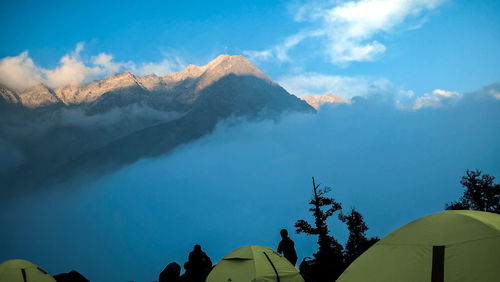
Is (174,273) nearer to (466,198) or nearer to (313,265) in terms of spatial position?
(313,265)

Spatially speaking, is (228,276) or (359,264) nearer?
(359,264)

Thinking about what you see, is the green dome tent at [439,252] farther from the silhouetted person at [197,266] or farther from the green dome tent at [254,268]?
the silhouetted person at [197,266]

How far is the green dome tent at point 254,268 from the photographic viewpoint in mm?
12961

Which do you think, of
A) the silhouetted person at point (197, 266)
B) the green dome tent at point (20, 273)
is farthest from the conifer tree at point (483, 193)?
the green dome tent at point (20, 273)

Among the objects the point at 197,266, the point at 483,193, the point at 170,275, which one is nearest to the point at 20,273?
the point at 170,275

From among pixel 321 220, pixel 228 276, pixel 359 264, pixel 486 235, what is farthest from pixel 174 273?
pixel 321 220

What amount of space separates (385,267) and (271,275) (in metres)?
6.11

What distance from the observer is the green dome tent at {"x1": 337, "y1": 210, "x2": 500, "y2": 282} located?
6.87 metres

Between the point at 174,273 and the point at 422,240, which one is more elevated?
the point at 422,240

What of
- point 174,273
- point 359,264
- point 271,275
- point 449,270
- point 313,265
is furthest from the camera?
point 174,273

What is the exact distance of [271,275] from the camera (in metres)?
13.1

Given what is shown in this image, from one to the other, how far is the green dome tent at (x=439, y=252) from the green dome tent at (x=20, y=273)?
Result: 44.0ft

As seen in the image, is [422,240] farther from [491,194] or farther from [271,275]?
[491,194]

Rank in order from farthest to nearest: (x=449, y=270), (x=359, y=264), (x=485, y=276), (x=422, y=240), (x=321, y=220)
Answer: (x=321, y=220), (x=359, y=264), (x=422, y=240), (x=449, y=270), (x=485, y=276)
